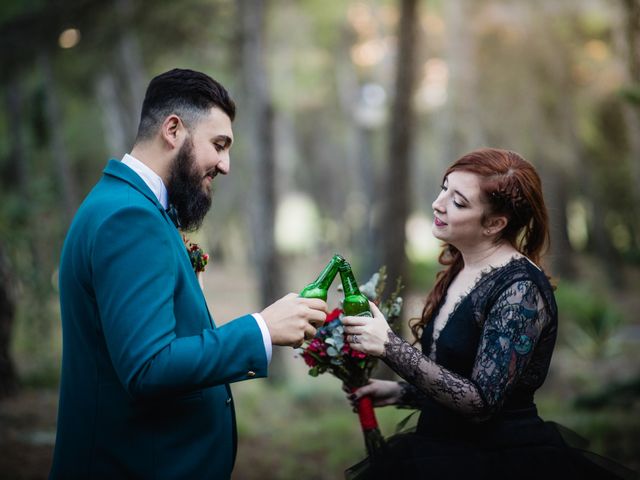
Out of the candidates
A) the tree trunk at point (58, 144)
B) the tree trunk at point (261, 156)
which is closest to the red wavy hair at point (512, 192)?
the tree trunk at point (261, 156)

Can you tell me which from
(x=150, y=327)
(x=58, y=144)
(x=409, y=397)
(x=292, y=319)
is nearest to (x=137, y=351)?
(x=150, y=327)

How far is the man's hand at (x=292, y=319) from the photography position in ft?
6.95

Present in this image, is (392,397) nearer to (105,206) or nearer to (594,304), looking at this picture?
(105,206)

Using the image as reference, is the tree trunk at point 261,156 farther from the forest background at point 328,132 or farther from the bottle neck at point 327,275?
the bottle neck at point 327,275

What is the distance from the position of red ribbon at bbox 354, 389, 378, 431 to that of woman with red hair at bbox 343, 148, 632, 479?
7.1 inches

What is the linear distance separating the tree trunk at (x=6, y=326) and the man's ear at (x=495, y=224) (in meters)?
6.42

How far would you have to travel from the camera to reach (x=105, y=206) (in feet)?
6.83

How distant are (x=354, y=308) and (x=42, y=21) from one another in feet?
25.4

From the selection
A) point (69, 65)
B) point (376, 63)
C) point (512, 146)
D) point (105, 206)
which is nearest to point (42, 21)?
point (69, 65)

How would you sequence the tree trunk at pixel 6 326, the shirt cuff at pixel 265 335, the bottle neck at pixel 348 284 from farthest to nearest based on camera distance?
the tree trunk at pixel 6 326, the bottle neck at pixel 348 284, the shirt cuff at pixel 265 335

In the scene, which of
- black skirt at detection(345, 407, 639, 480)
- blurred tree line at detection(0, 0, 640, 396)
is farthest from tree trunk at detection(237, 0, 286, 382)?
black skirt at detection(345, 407, 639, 480)

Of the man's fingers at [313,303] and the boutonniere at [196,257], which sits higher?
the boutonniere at [196,257]

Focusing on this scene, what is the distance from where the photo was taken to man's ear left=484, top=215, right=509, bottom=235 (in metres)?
2.64

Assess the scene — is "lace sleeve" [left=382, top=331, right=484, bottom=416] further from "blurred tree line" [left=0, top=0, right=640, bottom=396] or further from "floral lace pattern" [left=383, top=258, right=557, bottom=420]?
"blurred tree line" [left=0, top=0, right=640, bottom=396]
